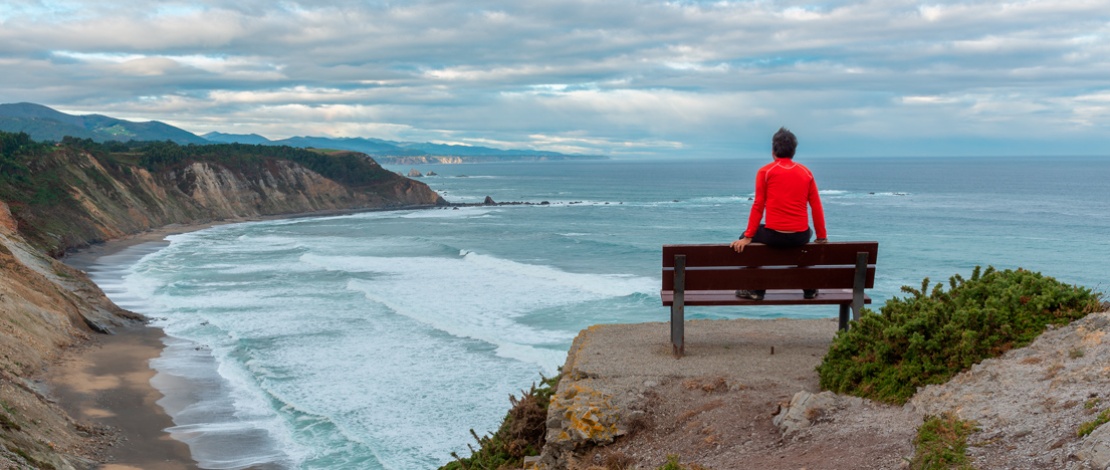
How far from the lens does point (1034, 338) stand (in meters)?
6.38

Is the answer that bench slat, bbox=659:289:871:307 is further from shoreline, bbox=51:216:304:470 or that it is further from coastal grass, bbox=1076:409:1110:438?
shoreline, bbox=51:216:304:470

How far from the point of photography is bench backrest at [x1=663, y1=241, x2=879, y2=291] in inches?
316

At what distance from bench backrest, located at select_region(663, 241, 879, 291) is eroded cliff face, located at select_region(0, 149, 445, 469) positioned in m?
7.51

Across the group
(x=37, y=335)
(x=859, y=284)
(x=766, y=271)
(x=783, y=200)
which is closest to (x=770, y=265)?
(x=766, y=271)

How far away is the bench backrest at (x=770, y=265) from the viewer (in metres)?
8.02

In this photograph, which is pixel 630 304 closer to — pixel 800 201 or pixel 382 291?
pixel 382 291

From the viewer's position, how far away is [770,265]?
808cm

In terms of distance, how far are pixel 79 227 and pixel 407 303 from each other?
33869mm

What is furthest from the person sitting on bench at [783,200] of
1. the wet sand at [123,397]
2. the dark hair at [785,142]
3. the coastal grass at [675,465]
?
the wet sand at [123,397]

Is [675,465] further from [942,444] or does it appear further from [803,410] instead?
[942,444]

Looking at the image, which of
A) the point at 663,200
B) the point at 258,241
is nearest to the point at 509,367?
the point at 258,241

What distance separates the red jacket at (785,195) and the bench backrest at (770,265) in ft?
0.76

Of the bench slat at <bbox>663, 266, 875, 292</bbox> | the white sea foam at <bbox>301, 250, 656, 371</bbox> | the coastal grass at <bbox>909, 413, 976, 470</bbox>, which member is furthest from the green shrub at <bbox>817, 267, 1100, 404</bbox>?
the white sea foam at <bbox>301, 250, 656, 371</bbox>

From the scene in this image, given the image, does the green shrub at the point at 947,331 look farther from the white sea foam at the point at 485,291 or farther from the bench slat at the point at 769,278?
the white sea foam at the point at 485,291
